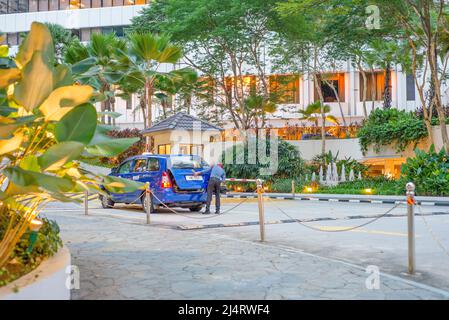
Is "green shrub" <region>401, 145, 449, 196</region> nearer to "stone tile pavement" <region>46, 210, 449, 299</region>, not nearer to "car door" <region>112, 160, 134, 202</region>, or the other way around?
"car door" <region>112, 160, 134, 202</region>

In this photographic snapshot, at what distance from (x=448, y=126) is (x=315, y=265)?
746 inches

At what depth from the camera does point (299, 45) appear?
3091 centimetres

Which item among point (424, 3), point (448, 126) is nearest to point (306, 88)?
point (448, 126)

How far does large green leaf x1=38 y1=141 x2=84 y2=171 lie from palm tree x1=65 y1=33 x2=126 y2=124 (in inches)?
58.6

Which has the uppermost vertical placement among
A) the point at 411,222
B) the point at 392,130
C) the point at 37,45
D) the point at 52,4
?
the point at 52,4

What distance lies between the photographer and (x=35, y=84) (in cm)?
377

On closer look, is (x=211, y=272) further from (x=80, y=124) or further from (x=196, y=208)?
(x=196, y=208)

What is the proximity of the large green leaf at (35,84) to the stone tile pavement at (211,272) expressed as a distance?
6.92 feet

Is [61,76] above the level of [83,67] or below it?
below

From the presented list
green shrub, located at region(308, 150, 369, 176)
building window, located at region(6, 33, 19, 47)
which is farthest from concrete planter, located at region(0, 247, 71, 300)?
building window, located at region(6, 33, 19, 47)

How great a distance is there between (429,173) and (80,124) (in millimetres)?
18109

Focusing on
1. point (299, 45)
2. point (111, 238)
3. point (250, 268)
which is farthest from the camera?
point (299, 45)

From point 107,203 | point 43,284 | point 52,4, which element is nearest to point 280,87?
point 107,203
